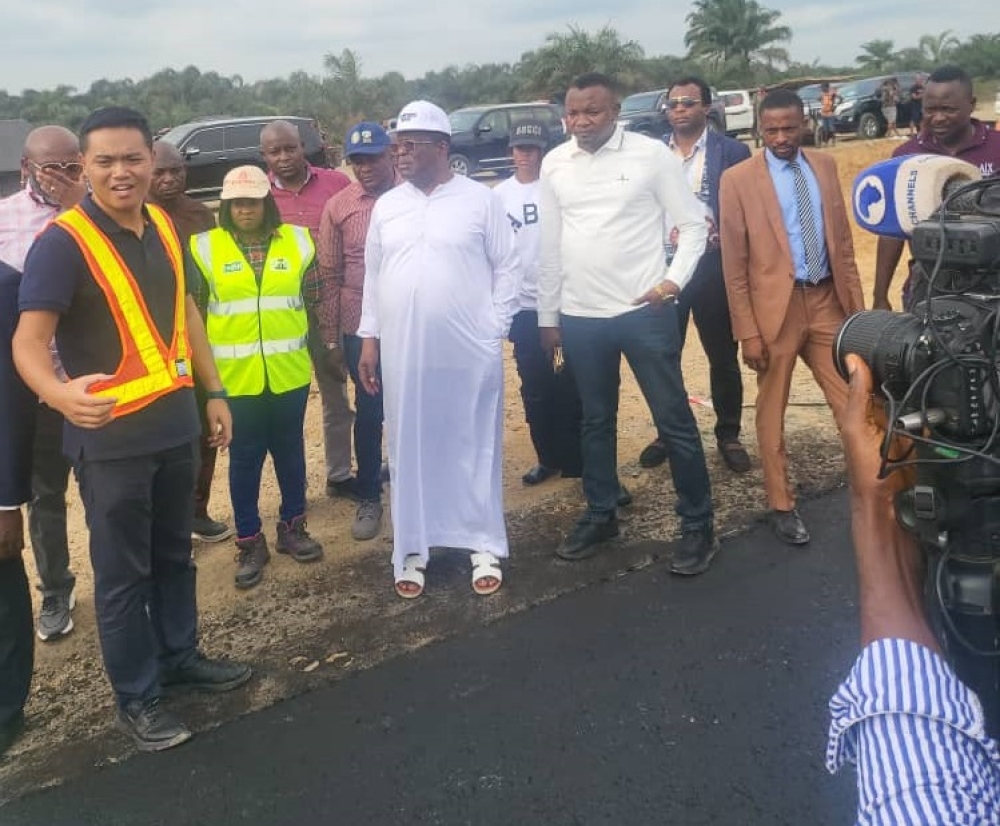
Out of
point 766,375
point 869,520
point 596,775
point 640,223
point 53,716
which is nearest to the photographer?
point 869,520

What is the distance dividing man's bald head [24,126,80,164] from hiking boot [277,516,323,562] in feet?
5.87

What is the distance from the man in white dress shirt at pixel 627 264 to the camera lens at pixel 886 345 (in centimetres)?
220

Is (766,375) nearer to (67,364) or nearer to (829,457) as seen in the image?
(829,457)

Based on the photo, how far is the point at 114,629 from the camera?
9.37 feet

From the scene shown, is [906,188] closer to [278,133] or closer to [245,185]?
[245,185]

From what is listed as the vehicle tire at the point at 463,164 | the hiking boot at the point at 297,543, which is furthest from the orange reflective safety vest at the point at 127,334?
Answer: the vehicle tire at the point at 463,164

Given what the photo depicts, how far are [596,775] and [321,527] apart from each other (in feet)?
7.75

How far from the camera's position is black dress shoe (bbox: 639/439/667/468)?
198 inches

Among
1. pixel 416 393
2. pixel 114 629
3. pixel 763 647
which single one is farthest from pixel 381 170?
pixel 763 647

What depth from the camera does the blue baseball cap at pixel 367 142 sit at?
4.40m

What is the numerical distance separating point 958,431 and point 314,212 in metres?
4.16

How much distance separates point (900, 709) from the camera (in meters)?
1.13

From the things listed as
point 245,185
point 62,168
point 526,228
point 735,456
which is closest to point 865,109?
point 526,228

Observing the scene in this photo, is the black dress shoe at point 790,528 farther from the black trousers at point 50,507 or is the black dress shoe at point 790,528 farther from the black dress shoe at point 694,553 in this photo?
the black trousers at point 50,507
